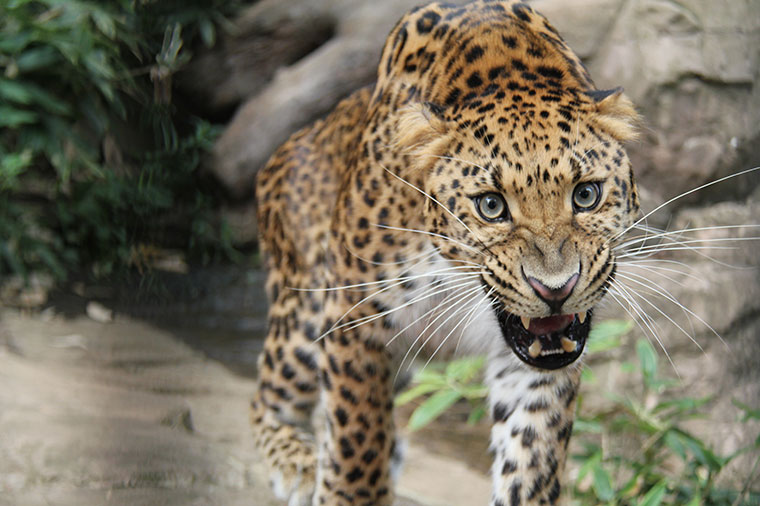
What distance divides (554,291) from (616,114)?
0.59 metres

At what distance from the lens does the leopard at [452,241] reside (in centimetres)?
241

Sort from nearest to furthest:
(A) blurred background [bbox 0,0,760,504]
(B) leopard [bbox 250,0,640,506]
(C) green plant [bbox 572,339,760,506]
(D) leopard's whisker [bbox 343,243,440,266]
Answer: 1. (B) leopard [bbox 250,0,640,506]
2. (A) blurred background [bbox 0,0,760,504]
3. (D) leopard's whisker [bbox 343,243,440,266]
4. (C) green plant [bbox 572,339,760,506]

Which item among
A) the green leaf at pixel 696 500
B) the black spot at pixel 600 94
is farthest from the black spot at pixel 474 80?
the green leaf at pixel 696 500

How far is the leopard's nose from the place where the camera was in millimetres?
2303

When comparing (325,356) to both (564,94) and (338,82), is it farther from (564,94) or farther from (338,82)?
(338,82)

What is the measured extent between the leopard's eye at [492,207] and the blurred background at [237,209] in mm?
866

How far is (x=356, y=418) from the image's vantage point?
3246 mm

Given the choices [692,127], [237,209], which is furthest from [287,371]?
[237,209]

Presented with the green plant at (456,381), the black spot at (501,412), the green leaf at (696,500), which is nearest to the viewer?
the black spot at (501,412)

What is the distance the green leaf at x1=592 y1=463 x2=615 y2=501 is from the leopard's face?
135 cm

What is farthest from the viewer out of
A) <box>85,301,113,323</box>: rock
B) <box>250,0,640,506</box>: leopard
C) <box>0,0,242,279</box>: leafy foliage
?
<box>0,0,242,279</box>: leafy foliage

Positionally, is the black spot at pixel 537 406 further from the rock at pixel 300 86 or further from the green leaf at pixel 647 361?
the rock at pixel 300 86

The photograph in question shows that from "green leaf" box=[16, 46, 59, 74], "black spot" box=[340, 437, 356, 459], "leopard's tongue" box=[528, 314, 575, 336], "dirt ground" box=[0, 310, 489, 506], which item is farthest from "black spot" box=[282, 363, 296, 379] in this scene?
"green leaf" box=[16, 46, 59, 74]

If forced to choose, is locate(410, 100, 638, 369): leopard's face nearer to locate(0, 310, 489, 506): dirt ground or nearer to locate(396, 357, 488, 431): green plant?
locate(0, 310, 489, 506): dirt ground
